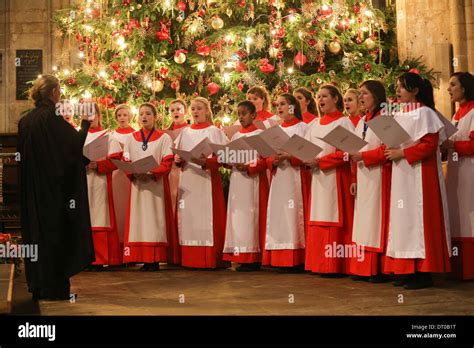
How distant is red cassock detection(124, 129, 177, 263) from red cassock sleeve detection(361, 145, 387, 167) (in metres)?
2.48

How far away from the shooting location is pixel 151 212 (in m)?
8.91

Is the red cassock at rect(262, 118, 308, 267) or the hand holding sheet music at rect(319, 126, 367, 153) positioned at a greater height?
the hand holding sheet music at rect(319, 126, 367, 153)

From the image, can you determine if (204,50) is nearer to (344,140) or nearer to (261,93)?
(261,93)

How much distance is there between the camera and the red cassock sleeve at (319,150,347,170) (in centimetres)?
801

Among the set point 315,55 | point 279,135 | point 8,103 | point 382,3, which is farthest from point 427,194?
point 8,103

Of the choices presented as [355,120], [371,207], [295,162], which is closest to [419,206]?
[371,207]

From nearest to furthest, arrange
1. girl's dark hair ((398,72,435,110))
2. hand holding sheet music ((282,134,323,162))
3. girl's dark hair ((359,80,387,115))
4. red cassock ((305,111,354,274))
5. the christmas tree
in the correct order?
girl's dark hair ((398,72,435,110)), girl's dark hair ((359,80,387,115)), hand holding sheet music ((282,134,323,162)), red cassock ((305,111,354,274)), the christmas tree

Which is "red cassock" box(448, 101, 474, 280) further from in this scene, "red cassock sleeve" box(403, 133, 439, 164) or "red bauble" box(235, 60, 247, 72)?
"red bauble" box(235, 60, 247, 72)

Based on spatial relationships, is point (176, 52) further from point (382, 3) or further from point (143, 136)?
point (382, 3)

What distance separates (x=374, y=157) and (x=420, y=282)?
120 cm

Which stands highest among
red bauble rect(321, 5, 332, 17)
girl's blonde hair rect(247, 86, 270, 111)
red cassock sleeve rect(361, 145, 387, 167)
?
red bauble rect(321, 5, 332, 17)

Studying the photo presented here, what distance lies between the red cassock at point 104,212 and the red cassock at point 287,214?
1744 mm

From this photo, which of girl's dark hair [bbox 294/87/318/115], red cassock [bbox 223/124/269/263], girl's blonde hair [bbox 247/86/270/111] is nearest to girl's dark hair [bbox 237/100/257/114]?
red cassock [bbox 223/124/269/263]

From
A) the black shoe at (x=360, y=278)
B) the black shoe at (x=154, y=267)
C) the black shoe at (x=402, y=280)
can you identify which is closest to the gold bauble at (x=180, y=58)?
the black shoe at (x=154, y=267)
